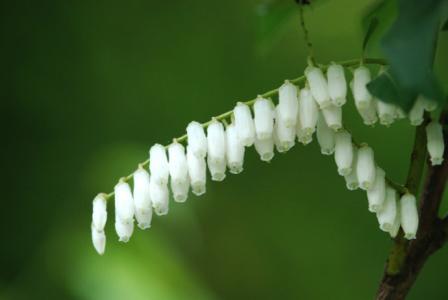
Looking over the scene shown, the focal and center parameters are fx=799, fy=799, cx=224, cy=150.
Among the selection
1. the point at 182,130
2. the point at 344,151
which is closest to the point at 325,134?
the point at 344,151

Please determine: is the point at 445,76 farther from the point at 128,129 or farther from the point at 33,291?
the point at 33,291

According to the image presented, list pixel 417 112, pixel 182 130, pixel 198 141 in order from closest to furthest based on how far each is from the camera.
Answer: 1. pixel 417 112
2. pixel 198 141
3. pixel 182 130

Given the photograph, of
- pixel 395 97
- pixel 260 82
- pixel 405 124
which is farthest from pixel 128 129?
pixel 395 97

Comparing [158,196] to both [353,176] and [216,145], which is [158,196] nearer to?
[216,145]

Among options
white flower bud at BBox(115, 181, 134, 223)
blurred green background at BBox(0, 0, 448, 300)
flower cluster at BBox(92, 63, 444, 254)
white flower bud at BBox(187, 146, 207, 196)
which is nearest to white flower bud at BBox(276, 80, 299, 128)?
flower cluster at BBox(92, 63, 444, 254)

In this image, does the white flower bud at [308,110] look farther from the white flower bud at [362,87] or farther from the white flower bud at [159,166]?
the white flower bud at [159,166]

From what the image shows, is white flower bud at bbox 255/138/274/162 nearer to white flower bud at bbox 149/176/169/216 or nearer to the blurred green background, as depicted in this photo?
white flower bud at bbox 149/176/169/216
